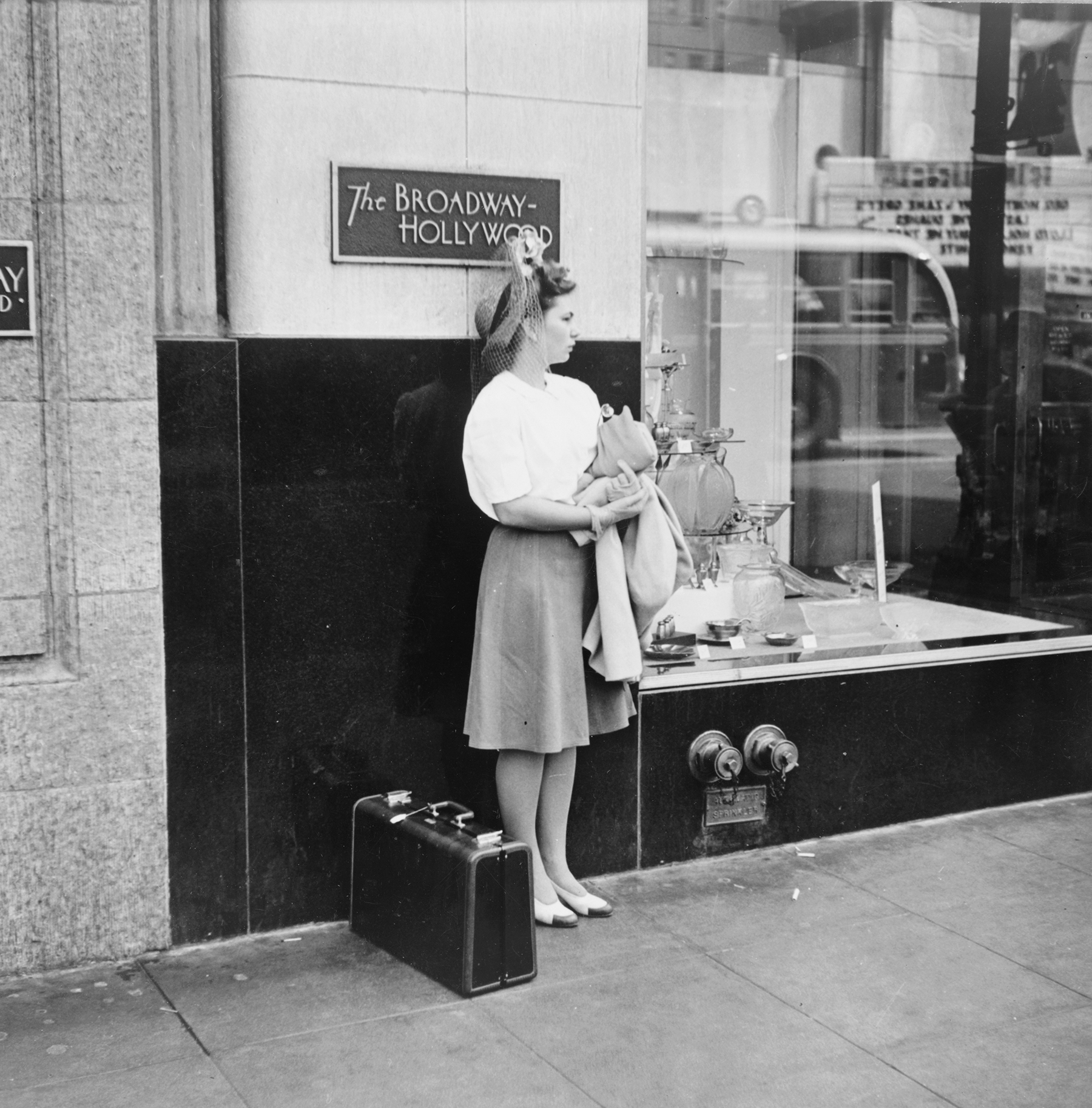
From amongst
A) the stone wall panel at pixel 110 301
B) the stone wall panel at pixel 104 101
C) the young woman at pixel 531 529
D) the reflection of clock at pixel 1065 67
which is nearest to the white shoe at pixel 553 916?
the young woman at pixel 531 529

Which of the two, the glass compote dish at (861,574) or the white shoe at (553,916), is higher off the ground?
the glass compote dish at (861,574)

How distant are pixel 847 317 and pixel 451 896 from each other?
3763 mm

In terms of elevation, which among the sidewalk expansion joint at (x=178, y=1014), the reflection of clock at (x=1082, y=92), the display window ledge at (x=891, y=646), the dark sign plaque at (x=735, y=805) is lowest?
the sidewalk expansion joint at (x=178, y=1014)

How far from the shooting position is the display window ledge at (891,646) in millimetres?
5961

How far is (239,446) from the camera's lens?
4973 millimetres

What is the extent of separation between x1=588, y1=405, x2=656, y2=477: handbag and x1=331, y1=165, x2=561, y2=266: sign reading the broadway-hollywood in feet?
2.27

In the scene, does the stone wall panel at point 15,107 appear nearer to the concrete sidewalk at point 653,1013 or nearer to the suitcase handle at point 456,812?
the suitcase handle at point 456,812

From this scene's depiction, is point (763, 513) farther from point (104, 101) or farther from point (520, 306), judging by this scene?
point (104, 101)

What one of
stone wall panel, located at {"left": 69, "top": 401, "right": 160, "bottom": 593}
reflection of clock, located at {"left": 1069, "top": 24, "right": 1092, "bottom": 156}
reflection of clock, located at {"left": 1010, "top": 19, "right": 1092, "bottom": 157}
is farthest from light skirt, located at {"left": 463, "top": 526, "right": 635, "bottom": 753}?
reflection of clock, located at {"left": 1069, "top": 24, "right": 1092, "bottom": 156}

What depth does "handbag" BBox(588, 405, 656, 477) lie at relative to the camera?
5.16 m

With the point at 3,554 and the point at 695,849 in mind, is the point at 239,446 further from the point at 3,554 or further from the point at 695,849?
the point at 695,849

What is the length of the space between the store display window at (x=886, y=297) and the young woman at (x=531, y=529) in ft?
3.49

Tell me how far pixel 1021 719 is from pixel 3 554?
417 centimetres

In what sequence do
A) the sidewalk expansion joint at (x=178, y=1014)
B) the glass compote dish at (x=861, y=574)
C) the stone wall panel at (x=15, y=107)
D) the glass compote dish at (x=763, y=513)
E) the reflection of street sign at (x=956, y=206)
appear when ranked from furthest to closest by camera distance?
the reflection of street sign at (x=956, y=206), the glass compote dish at (x=861, y=574), the glass compote dish at (x=763, y=513), the stone wall panel at (x=15, y=107), the sidewalk expansion joint at (x=178, y=1014)
